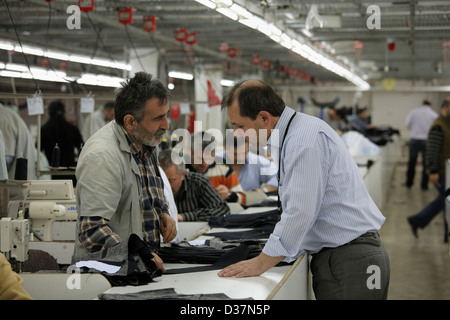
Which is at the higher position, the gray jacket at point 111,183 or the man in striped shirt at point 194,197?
the gray jacket at point 111,183

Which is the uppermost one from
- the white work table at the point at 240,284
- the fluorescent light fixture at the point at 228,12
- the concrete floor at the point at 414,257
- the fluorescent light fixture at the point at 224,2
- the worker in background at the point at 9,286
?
the fluorescent light fixture at the point at 228,12

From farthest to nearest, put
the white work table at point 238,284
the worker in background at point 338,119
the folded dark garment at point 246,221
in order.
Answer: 1. the worker in background at point 338,119
2. the folded dark garment at point 246,221
3. the white work table at point 238,284

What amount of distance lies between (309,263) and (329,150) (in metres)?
0.75

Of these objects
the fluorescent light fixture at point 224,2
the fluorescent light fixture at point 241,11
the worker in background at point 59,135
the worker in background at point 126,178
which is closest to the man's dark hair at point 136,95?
the worker in background at point 126,178

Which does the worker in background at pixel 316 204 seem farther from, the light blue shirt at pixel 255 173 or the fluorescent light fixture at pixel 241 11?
the light blue shirt at pixel 255 173

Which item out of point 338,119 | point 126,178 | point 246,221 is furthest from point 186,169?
point 338,119

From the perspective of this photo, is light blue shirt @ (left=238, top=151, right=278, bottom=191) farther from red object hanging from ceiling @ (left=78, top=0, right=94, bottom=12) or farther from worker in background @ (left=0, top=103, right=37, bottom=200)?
worker in background @ (left=0, top=103, right=37, bottom=200)

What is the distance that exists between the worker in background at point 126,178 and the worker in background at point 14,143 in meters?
1.77

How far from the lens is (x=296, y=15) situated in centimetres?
869

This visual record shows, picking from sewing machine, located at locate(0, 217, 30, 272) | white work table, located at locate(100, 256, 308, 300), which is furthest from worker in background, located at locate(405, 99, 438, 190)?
sewing machine, located at locate(0, 217, 30, 272)

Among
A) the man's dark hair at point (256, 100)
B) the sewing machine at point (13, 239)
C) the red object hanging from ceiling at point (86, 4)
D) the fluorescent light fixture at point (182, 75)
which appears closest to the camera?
the man's dark hair at point (256, 100)

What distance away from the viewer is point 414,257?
21.6ft

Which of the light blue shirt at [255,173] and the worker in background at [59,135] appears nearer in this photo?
the worker in background at [59,135]

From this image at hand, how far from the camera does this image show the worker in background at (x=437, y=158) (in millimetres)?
7168
